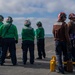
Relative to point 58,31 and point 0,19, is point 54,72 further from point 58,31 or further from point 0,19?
point 0,19

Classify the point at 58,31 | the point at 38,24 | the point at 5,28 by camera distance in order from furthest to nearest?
the point at 38,24 → the point at 5,28 → the point at 58,31

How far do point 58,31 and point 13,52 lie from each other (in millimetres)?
2951

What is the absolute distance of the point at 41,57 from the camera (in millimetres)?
16844

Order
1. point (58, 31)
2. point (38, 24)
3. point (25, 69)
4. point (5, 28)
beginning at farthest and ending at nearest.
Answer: point (38, 24)
point (5, 28)
point (25, 69)
point (58, 31)

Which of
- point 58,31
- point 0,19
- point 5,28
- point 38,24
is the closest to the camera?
point 58,31

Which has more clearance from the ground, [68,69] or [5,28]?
[5,28]

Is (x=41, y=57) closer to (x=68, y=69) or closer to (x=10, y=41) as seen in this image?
(x=10, y=41)

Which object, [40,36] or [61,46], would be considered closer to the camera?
[61,46]

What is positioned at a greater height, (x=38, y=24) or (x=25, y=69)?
(x=38, y=24)

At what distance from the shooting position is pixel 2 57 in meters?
13.4

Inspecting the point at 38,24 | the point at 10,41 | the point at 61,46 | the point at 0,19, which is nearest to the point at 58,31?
the point at 61,46

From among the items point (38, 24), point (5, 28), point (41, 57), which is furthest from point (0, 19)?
point (41, 57)

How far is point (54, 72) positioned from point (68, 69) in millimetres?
558

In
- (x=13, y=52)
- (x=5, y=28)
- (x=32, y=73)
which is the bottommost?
(x=32, y=73)
